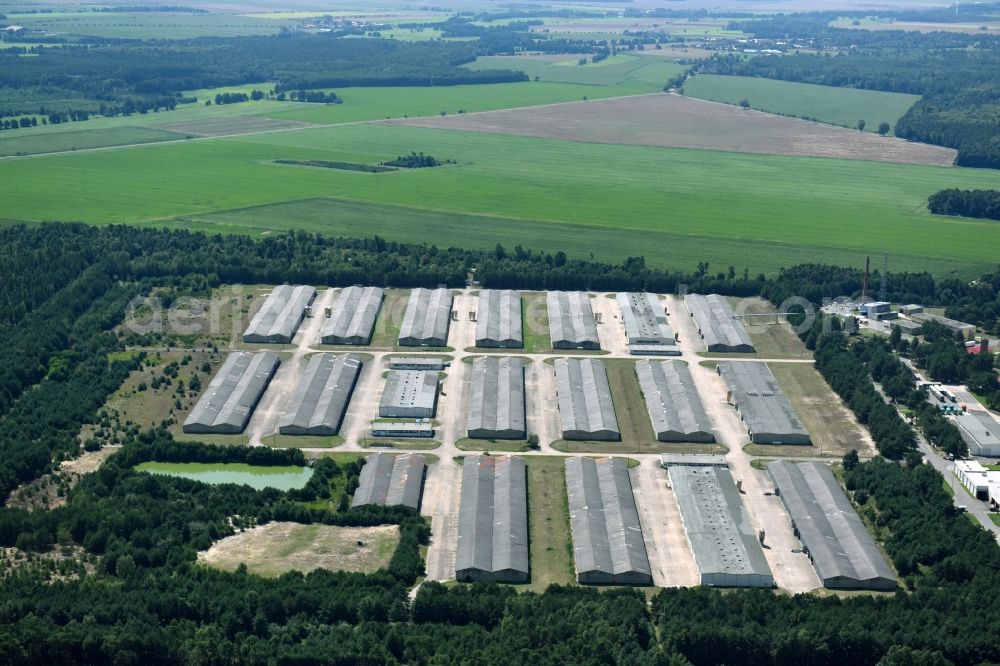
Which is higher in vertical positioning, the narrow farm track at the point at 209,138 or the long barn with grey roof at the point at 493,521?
the long barn with grey roof at the point at 493,521

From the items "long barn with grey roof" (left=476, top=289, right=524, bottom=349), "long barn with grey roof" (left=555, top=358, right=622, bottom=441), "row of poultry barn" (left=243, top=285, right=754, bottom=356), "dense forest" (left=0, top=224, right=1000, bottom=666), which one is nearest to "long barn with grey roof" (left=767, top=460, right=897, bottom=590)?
"dense forest" (left=0, top=224, right=1000, bottom=666)

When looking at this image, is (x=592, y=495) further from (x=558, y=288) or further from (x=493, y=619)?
(x=558, y=288)

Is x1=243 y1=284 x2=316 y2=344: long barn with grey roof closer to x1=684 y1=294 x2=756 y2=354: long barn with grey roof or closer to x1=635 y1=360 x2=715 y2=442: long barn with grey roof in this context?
x1=635 y1=360 x2=715 y2=442: long barn with grey roof

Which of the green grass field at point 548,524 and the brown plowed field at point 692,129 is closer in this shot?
the green grass field at point 548,524

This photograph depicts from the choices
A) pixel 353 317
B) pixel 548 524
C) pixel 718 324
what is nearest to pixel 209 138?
pixel 353 317

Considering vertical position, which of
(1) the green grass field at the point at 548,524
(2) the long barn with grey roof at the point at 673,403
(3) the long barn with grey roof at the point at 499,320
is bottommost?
(3) the long barn with grey roof at the point at 499,320

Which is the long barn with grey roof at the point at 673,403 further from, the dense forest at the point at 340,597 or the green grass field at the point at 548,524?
the dense forest at the point at 340,597

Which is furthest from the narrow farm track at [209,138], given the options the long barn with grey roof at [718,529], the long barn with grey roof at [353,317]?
the long barn with grey roof at [718,529]

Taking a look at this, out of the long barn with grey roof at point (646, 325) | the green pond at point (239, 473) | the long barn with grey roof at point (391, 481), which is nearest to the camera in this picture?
the long barn with grey roof at point (391, 481)

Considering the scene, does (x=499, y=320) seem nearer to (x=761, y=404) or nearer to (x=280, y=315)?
(x=280, y=315)
